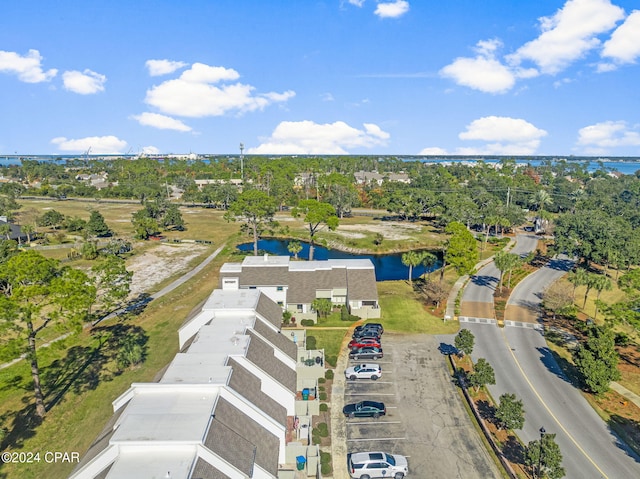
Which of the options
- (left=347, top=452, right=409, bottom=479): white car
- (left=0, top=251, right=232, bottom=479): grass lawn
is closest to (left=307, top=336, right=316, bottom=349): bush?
(left=0, top=251, right=232, bottom=479): grass lawn

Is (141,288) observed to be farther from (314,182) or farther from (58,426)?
(314,182)

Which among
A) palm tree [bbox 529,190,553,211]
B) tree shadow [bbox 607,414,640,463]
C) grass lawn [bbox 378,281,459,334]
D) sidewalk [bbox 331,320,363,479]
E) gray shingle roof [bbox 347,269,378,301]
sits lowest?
sidewalk [bbox 331,320,363,479]

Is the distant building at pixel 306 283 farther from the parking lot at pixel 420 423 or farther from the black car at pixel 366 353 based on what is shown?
the parking lot at pixel 420 423

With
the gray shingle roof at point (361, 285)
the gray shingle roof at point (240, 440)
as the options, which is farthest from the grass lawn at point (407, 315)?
the gray shingle roof at point (240, 440)

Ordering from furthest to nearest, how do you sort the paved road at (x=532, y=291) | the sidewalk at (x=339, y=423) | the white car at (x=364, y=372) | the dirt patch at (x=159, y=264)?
the dirt patch at (x=159, y=264)
the paved road at (x=532, y=291)
the white car at (x=364, y=372)
the sidewalk at (x=339, y=423)

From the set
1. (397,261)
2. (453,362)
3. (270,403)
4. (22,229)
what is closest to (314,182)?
(397,261)

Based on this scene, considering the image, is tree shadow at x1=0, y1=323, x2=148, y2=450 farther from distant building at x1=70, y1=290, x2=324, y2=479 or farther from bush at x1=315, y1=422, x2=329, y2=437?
bush at x1=315, y1=422, x2=329, y2=437

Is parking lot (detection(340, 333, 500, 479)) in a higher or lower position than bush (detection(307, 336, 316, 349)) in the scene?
lower
